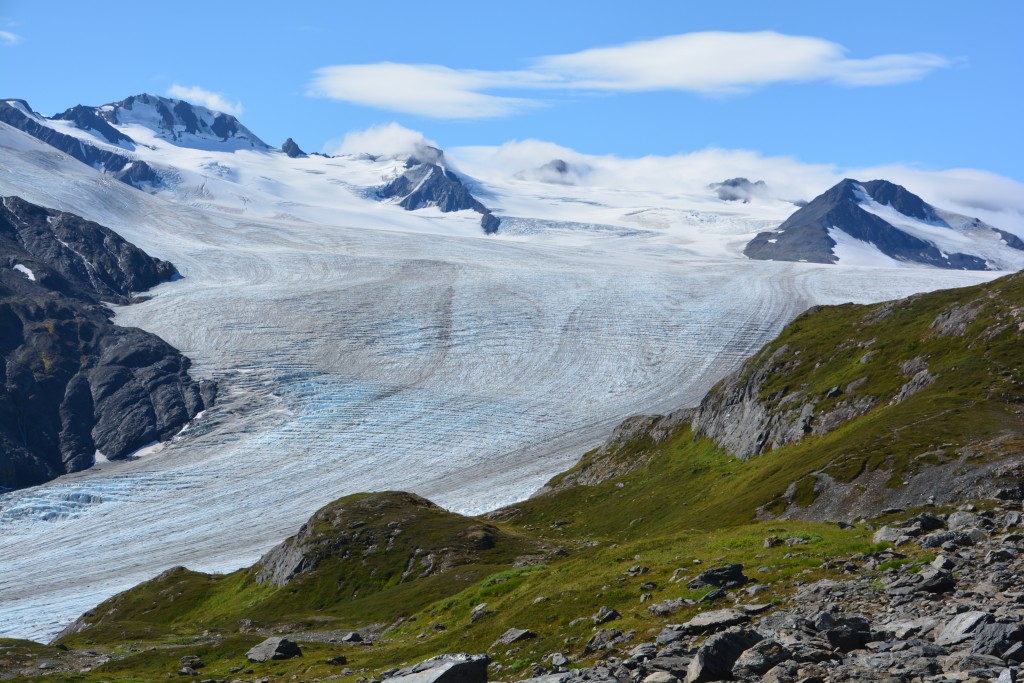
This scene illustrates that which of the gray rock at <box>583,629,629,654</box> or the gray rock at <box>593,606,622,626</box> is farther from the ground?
the gray rock at <box>583,629,629,654</box>

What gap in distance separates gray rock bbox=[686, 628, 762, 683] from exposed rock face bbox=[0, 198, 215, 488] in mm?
98877

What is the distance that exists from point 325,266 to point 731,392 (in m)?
94.2

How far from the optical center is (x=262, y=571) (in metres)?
54.7

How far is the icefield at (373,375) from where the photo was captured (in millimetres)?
82312

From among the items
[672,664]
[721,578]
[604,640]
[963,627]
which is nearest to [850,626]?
[963,627]

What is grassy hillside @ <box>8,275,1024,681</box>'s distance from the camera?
23875mm

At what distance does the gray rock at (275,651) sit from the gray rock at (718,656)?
18.9 m

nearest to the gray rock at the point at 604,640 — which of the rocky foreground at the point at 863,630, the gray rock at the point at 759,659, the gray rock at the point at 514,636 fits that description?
the rocky foreground at the point at 863,630

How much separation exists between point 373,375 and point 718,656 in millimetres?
99559

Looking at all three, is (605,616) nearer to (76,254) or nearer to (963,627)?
(963,627)

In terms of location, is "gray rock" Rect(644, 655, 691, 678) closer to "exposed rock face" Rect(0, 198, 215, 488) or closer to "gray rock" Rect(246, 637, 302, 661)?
"gray rock" Rect(246, 637, 302, 661)

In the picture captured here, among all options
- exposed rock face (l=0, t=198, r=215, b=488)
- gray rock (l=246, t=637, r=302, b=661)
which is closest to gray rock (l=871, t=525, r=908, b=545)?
gray rock (l=246, t=637, r=302, b=661)

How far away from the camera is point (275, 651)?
101 feet

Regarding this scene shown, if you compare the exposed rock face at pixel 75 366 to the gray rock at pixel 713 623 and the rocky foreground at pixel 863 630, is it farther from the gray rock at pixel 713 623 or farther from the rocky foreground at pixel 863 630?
the gray rock at pixel 713 623
